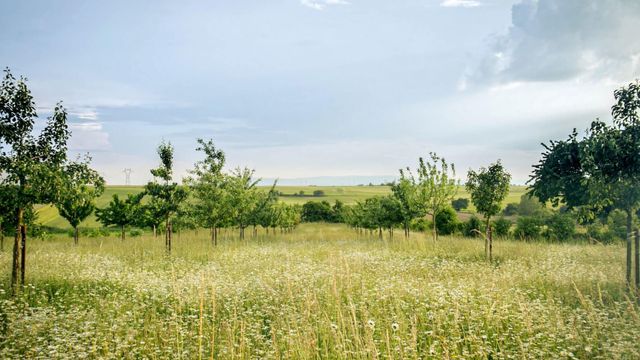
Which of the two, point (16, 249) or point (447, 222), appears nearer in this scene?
point (16, 249)

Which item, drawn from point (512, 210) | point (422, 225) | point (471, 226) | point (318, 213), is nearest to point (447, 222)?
point (471, 226)

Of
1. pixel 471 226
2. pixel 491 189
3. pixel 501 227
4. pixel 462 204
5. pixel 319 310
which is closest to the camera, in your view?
pixel 319 310

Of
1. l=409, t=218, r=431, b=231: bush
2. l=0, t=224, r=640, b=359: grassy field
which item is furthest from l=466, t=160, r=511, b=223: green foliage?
l=409, t=218, r=431, b=231: bush

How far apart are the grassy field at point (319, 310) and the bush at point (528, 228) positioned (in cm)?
1116

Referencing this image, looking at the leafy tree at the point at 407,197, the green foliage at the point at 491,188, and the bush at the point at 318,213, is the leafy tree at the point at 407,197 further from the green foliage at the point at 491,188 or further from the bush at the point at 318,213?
the bush at the point at 318,213

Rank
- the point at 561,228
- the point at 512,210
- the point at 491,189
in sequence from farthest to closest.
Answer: the point at 512,210 < the point at 561,228 < the point at 491,189

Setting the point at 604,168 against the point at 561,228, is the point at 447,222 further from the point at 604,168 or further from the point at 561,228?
the point at 604,168

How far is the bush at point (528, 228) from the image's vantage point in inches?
1126

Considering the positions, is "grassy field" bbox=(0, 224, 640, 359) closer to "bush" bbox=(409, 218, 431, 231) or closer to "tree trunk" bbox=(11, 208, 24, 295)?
"tree trunk" bbox=(11, 208, 24, 295)

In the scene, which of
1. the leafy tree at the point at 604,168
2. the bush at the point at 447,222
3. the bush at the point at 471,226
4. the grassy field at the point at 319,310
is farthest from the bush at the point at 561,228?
the leafy tree at the point at 604,168

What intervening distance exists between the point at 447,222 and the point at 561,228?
11372 mm

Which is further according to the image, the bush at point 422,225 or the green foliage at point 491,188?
the bush at point 422,225

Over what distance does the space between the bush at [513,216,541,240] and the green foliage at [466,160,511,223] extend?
10183 mm

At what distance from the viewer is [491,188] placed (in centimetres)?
1975
